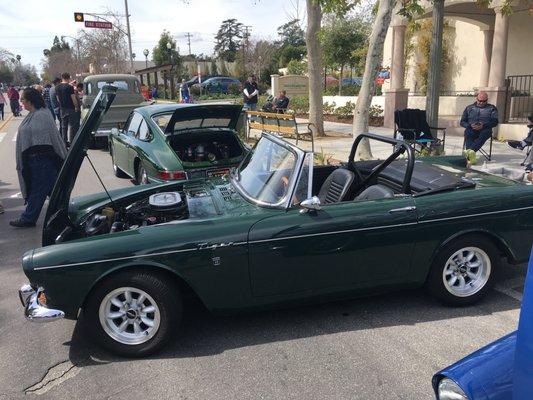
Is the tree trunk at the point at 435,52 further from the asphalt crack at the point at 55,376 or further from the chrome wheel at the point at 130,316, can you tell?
the asphalt crack at the point at 55,376

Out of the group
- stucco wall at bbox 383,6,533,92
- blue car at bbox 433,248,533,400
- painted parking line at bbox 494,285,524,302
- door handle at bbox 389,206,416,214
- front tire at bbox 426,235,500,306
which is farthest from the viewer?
stucco wall at bbox 383,6,533,92

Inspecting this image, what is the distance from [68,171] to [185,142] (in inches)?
135

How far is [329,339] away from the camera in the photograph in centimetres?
363

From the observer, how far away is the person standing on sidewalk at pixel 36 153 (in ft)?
20.7

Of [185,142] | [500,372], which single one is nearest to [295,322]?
[500,372]

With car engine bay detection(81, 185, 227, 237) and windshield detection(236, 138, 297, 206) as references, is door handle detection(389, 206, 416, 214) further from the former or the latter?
car engine bay detection(81, 185, 227, 237)

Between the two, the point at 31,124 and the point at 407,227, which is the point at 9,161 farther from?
the point at 407,227

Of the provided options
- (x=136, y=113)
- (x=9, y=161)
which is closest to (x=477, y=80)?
(x=136, y=113)

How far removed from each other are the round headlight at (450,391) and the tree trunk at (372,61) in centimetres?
665

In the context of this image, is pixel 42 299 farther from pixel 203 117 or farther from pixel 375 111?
pixel 375 111

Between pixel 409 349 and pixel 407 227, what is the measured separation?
0.88m

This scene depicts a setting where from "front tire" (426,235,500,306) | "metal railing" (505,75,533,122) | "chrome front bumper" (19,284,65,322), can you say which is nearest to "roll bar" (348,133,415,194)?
"front tire" (426,235,500,306)

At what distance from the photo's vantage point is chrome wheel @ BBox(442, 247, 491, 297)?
3.97 meters

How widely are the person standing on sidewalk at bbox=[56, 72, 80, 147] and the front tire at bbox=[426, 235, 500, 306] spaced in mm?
11158
